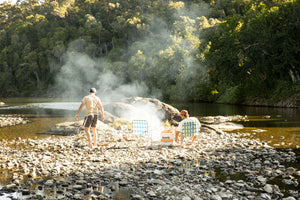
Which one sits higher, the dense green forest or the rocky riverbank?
the dense green forest

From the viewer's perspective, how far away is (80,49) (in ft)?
304

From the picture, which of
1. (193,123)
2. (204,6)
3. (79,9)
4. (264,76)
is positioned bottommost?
(193,123)

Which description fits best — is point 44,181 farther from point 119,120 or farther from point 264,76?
point 264,76

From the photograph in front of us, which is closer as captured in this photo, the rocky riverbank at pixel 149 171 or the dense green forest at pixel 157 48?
the rocky riverbank at pixel 149 171

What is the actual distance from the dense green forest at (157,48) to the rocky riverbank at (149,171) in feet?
82.5

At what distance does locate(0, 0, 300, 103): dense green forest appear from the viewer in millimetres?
33406

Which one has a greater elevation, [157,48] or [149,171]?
[157,48]

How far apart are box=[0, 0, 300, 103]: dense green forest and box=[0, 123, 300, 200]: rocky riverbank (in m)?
25.2

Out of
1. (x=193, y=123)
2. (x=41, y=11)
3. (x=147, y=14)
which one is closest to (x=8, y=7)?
(x=41, y=11)

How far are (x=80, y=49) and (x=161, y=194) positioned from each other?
91.5 metres

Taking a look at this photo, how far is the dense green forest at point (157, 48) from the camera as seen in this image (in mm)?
33406

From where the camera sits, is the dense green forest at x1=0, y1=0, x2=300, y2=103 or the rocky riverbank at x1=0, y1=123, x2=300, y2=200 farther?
the dense green forest at x1=0, y1=0, x2=300, y2=103

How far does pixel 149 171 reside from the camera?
7.52m

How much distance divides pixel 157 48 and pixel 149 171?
65852 mm
